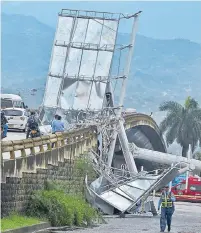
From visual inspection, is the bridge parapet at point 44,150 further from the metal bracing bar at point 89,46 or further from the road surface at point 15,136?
the metal bracing bar at point 89,46

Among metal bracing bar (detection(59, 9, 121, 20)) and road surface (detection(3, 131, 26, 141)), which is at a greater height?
metal bracing bar (detection(59, 9, 121, 20))

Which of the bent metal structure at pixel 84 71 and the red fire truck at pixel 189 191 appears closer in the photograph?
the bent metal structure at pixel 84 71

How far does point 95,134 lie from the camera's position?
40.6 metres

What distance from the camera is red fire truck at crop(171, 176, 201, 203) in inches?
2552

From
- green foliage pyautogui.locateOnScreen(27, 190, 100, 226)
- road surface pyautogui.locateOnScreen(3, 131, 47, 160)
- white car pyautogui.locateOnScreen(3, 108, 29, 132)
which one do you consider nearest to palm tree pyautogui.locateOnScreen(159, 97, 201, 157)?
white car pyautogui.locateOnScreen(3, 108, 29, 132)

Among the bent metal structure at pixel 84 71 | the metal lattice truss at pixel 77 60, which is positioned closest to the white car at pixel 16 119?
the bent metal structure at pixel 84 71

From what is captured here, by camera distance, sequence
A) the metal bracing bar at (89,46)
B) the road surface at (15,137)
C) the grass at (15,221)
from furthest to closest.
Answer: the metal bracing bar at (89,46), the road surface at (15,137), the grass at (15,221)

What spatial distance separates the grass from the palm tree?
86585 millimetres

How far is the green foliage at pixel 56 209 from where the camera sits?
26.1 meters

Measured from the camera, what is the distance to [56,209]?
2673cm

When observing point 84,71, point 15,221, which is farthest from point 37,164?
point 84,71

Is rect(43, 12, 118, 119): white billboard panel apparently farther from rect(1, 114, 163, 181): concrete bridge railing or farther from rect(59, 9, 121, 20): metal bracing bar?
rect(1, 114, 163, 181): concrete bridge railing

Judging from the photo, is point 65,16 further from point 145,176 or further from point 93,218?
point 93,218

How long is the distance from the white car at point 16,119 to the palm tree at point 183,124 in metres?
62.3
